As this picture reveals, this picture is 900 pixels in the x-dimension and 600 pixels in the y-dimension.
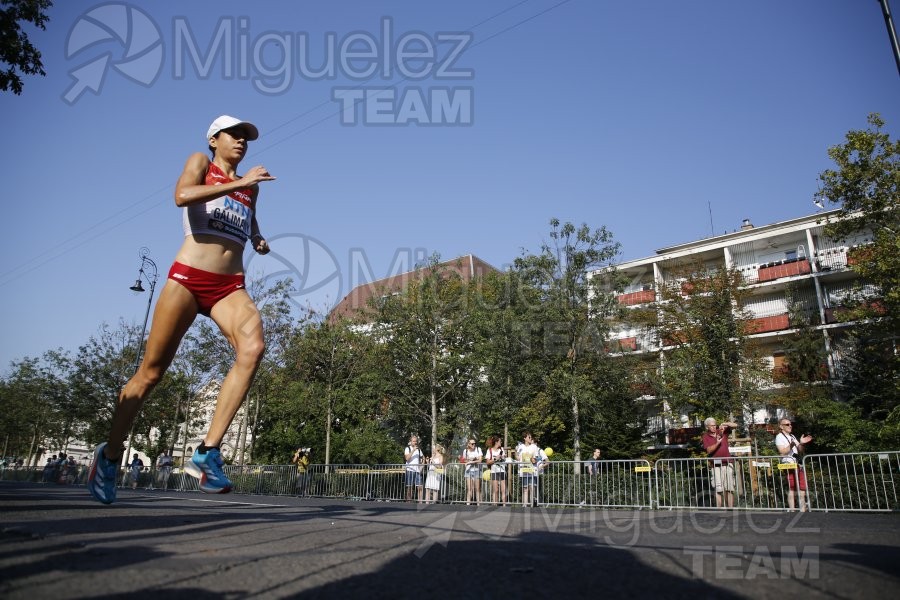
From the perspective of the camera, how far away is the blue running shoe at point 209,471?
13.8 ft

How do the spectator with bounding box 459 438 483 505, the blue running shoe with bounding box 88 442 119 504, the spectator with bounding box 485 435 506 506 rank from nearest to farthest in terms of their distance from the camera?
1. the blue running shoe with bounding box 88 442 119 504
2. the spectator with bounding box 485 435 506 506
3. the spectator with bounding box 459 438 483 505

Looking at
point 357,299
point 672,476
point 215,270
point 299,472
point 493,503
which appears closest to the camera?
point 215,270

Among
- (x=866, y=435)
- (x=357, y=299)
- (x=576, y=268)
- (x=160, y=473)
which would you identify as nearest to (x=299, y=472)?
(x=160, y=473)

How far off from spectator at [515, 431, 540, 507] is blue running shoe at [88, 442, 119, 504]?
10.3 metres

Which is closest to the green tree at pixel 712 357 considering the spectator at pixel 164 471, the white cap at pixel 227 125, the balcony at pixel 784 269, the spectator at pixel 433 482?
the balcony at pixel 784 269

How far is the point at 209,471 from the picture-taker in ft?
13.9

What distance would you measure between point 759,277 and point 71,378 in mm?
44761

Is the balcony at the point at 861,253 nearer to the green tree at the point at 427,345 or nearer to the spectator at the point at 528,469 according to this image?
the green tree at the point at 427,345

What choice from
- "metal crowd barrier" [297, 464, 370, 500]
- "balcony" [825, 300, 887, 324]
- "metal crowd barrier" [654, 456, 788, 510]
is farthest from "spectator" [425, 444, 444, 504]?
"balcony" [825, 300, 887, 324]

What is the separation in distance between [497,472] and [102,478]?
→ 11.4 metres

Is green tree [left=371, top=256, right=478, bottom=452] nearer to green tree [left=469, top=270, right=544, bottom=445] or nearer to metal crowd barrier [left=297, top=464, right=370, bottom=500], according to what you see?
green tree [left=469, top=270, right=544, bottom=445]

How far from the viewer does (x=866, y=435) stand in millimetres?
26703

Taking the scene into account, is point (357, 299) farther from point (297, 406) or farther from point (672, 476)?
point (672, 476)

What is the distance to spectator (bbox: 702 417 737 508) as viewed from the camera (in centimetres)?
1198
